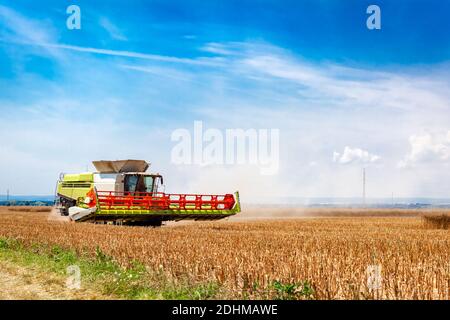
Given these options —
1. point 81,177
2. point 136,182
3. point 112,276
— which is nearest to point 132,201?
point 136,182

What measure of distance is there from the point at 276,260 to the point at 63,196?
1960 centimetres

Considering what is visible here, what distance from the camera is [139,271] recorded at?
29.5 feet

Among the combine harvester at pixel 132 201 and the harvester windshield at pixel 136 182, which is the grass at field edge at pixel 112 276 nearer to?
the combine harvester at pixel 132 201

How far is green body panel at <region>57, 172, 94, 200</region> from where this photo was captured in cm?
2403

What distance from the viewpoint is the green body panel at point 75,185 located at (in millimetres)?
24031

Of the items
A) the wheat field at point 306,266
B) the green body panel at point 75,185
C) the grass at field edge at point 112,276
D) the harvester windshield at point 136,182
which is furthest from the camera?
the green body panel at point 75,185

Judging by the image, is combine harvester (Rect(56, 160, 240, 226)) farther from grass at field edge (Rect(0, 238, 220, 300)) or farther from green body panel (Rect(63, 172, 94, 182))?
grass at field edge (Rect(0, 238, 220, 300))

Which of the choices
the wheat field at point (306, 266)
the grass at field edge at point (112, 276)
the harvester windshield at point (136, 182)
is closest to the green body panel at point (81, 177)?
the harvester windshield at point (136, 182)

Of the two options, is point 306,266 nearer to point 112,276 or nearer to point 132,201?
point 112,276

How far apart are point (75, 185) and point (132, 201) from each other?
4.83 m

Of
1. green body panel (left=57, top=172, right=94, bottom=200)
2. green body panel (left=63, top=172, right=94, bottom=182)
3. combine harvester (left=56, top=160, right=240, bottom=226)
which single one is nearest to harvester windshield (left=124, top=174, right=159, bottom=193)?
combine harvester (left=56, top=160, right=240, bottom=226)

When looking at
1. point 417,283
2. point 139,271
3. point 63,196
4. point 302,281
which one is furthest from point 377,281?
point 63,196

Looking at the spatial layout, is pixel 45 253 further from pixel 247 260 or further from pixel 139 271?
pixel 247 260

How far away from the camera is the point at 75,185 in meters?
25.1
